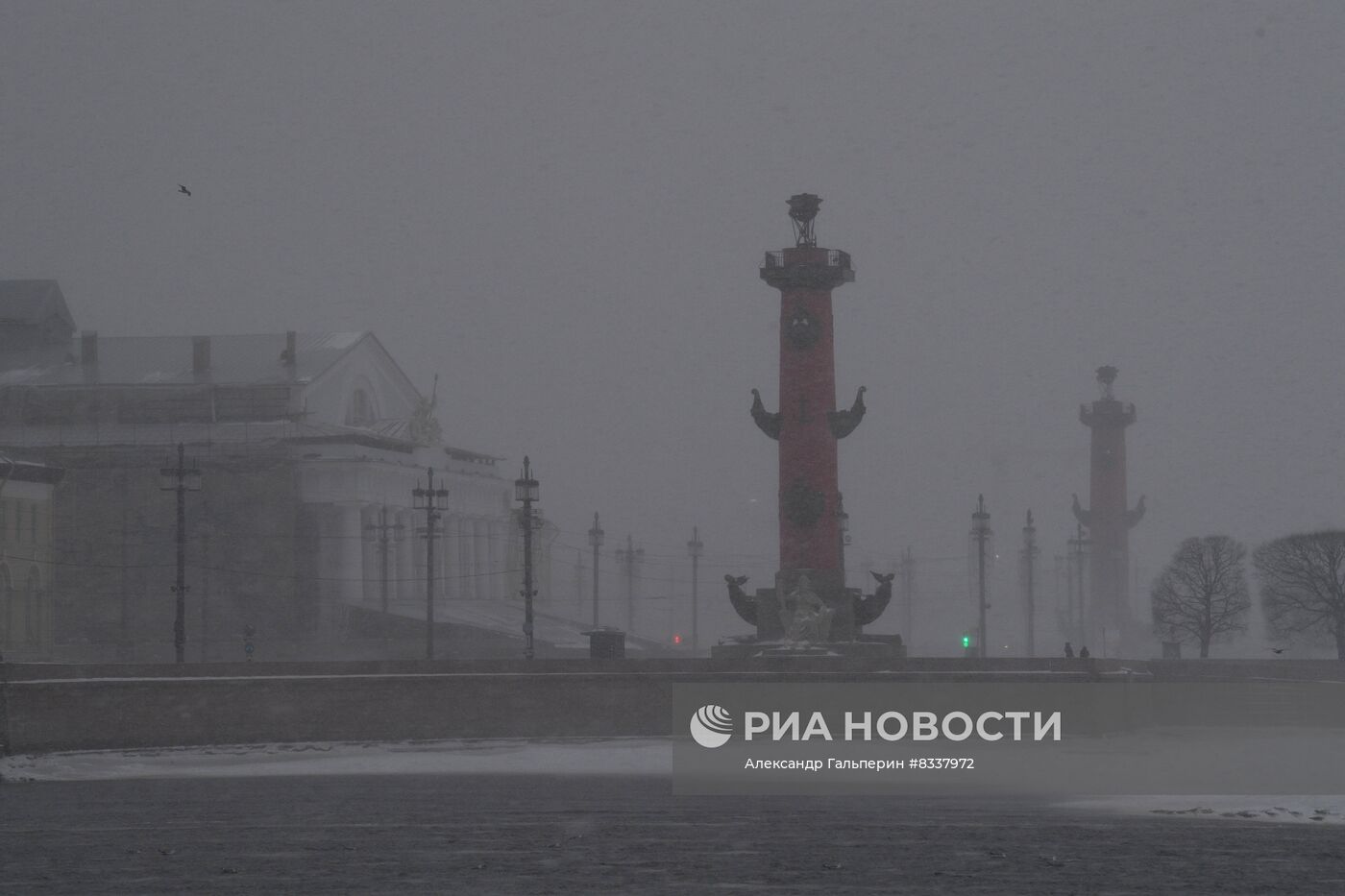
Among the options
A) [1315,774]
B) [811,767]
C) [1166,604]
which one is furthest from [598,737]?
[1166,604]

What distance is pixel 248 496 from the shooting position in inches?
3322

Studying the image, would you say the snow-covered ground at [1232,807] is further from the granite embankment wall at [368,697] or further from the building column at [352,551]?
the building column at [352,551]

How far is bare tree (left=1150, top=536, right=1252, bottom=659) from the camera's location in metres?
77.3

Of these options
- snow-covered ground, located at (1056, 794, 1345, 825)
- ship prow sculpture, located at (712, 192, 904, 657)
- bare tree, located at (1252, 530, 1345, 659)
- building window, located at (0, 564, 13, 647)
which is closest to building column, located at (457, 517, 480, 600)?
building window, located at (0, 564, 13, 647)

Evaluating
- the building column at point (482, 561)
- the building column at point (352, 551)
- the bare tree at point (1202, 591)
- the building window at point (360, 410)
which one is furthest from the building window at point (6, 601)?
the bare tree at point (1202, 591)

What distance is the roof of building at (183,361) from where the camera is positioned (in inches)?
3735

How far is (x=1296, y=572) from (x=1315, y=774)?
4201 cm

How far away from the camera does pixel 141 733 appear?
33.7 m

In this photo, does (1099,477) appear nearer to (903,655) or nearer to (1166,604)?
(1166,604)

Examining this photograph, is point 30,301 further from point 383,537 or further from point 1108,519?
point 1108,519

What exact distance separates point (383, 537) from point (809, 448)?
A: 31963mm

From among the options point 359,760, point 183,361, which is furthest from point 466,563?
point 359,760

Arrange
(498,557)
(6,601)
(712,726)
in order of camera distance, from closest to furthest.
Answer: (712,726), (6,601), (498,557)

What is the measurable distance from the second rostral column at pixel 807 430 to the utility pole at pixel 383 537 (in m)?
27.2
